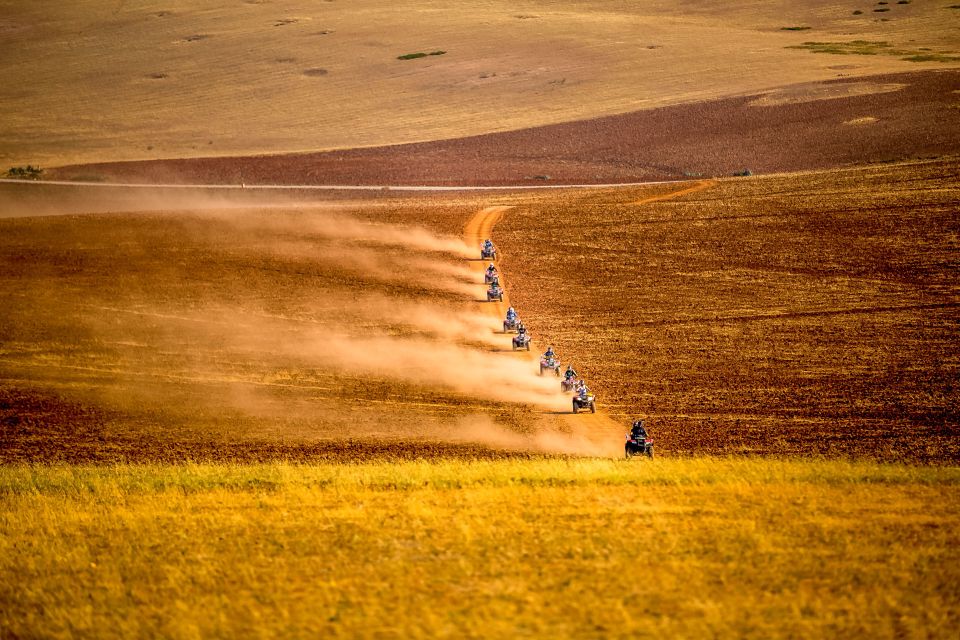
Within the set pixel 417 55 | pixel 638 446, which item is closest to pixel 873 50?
pixel 417 55

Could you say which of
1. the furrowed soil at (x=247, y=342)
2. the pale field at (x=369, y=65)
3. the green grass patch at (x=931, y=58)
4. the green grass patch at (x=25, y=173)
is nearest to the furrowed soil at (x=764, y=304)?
the furrowed soil at (x=247, y=342)

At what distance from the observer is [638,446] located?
23672 millimetres

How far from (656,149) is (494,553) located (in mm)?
74914

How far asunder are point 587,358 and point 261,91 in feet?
306

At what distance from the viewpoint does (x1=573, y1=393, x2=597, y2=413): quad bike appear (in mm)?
28609

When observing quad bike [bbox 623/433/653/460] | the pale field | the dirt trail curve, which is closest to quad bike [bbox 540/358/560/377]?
the dirt trail curve

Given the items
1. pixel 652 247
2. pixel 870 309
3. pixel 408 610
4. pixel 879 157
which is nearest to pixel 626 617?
pixel 408 610

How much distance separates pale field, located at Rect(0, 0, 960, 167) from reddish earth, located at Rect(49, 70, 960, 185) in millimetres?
6377

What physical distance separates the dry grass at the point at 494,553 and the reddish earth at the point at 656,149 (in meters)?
58.8

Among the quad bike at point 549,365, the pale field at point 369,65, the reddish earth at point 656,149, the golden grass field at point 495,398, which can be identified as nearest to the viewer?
the golden grass field at point 495,398

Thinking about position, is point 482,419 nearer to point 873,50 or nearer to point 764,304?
point 764,304

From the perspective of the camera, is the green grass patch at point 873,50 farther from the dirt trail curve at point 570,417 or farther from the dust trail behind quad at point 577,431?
the dust trail behind quad at point 577,431

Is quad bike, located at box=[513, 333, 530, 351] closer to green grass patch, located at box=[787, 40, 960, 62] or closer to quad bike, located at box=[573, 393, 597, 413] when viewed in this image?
quad bike, located at box=[573, 393, 597, 413]

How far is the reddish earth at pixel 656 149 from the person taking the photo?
254 ft
